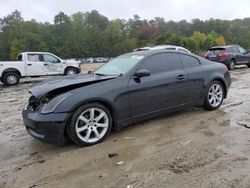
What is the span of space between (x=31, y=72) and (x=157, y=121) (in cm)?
1097

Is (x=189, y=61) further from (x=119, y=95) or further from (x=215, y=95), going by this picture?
(x=119, y=95)

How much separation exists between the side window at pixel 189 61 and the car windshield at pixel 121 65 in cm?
99

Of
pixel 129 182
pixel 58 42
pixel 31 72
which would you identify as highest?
pixel 58 42

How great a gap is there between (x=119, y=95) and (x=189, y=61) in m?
1.98

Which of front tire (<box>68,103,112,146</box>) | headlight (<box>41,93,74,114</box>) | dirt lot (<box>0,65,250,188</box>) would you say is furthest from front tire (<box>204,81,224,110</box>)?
headlight (<box>41,93,74,114</box>)

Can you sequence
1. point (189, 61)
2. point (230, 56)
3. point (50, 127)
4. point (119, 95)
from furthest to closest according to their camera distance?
1. point (230, 56)
2. point (189, 61)
3. point (119, 95)
4. point (50, 127)

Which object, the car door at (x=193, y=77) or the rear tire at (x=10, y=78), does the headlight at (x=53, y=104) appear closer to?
the car door at (x=193, y=77)

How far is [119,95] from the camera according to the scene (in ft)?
17.6

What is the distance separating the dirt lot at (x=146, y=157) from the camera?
12.6 feet

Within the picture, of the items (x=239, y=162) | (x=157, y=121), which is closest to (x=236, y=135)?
(x=239, y=162)

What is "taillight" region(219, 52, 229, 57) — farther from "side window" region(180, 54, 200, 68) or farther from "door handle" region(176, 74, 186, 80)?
"door handle" region(176, 74, 186, 80)

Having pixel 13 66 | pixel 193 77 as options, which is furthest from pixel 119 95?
pixel 13 66

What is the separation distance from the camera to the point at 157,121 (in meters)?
6.23

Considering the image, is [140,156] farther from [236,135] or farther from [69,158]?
[236,135]
